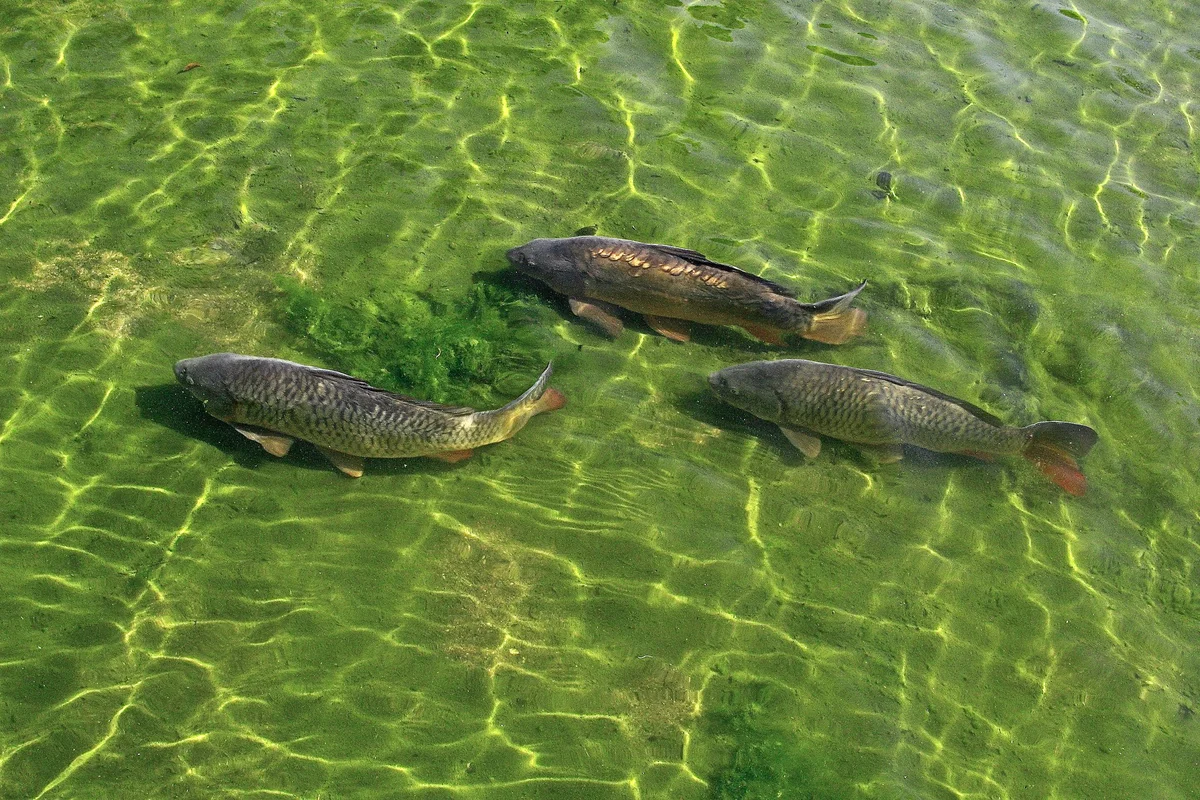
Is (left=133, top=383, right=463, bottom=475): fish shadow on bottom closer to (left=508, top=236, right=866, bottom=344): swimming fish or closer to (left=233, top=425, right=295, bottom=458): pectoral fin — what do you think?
(left=233, top=425, right=295, bottom=458): pectoral fin

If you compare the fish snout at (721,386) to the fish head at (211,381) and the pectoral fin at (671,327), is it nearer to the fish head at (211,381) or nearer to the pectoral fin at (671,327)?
the pectoral fin at (671,327)

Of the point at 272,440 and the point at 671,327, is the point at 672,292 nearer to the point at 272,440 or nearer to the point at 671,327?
the point at 671,327

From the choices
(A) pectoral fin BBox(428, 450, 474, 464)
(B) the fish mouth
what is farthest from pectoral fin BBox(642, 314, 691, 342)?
(A) pectoral fin BBox(428, 450, 474, 464)

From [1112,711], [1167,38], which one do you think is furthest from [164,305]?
[1167,38]

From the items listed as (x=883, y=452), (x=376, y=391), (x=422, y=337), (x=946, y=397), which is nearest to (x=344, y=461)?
(x=376, y=391)

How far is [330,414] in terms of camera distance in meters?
6.06

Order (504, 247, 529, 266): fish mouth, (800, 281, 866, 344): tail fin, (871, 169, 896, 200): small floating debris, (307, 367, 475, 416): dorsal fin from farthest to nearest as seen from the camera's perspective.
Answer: (871, 169, 896, 200): small floating debris → (504, 247, 529, 266): fish mouth → (800, 281, 866, 344): tail fin → (307, 367, 475, 416): dorsal fin

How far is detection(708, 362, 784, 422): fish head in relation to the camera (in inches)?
268

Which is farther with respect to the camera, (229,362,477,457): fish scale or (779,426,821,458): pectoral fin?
(779,426,821,458): pectoral fin

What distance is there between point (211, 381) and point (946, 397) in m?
5.26

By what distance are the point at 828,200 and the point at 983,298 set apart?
1775mm

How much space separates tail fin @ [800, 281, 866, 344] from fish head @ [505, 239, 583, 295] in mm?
1896

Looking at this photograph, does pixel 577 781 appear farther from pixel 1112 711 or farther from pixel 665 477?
pixel 1112 711

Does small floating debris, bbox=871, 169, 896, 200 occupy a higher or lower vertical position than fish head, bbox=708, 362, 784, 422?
higher
